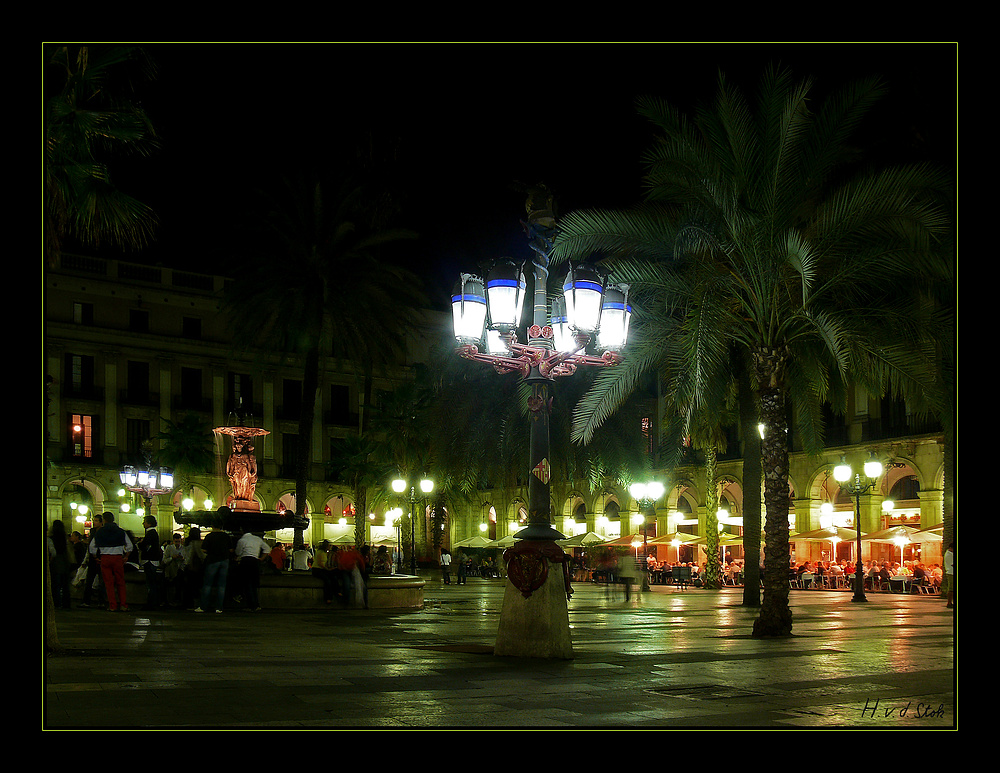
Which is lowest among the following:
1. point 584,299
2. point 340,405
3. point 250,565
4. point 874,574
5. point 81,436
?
point 874,574

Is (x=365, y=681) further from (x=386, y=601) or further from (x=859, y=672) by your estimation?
(x=386, y=601)

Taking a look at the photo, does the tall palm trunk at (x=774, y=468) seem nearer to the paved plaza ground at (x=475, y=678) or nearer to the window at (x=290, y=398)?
the paved plaza ground at (x=475, y=678)

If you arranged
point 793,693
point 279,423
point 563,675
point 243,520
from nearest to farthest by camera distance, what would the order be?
1. point 793,693
2. point 563,675
3. point 243,520
4. point 279,423

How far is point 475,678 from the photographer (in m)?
9.28

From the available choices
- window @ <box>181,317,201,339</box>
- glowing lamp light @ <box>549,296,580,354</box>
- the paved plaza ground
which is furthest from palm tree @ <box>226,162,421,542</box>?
window @ <box>181,317,201,339</box>

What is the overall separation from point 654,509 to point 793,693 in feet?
148

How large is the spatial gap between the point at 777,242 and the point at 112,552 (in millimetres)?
11630

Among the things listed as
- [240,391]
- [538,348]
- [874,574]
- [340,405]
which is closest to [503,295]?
[538,348]

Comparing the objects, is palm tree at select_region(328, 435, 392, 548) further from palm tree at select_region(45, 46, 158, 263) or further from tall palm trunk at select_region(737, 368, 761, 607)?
palm tree at select_region(45, 46, 158, 263)

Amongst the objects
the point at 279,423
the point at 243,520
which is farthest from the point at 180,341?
the point at 243,520

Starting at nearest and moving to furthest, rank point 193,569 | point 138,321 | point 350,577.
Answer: point 193,569 < point 350,577 < point 138,321

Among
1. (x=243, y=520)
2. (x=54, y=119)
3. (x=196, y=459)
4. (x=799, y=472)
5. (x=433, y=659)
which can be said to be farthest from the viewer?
(x=196, y=459)

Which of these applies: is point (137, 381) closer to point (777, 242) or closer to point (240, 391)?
point (240, 391)

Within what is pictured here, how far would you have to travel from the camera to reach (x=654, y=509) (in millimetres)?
53188
